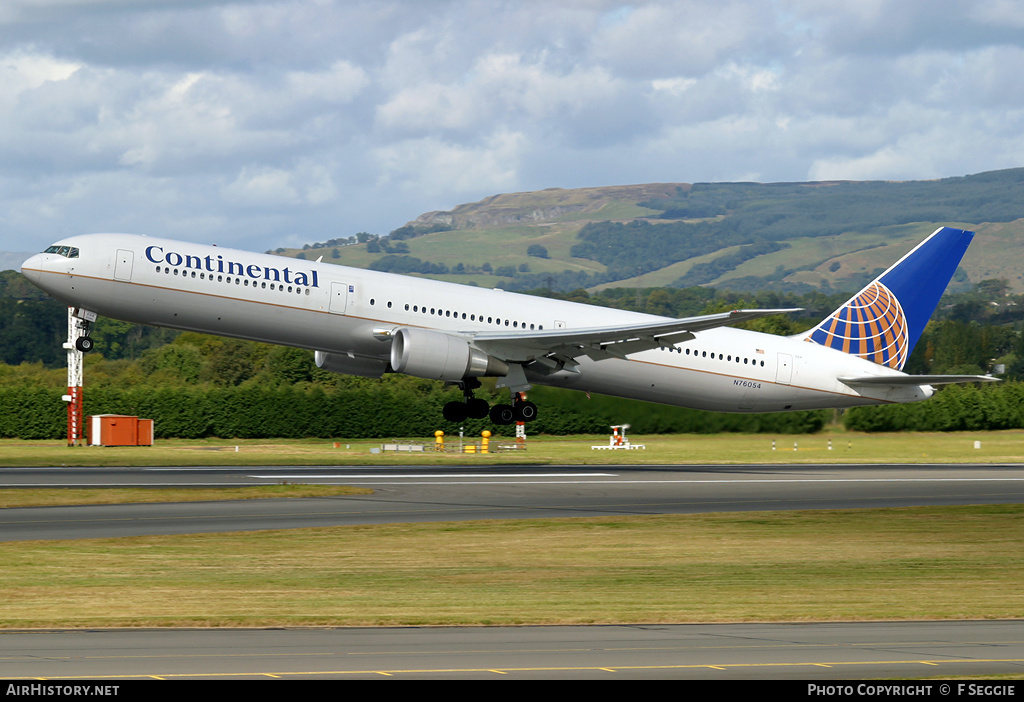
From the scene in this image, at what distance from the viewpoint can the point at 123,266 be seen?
122 ft

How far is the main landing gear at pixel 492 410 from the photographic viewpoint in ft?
141

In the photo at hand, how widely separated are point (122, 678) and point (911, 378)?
39245mm

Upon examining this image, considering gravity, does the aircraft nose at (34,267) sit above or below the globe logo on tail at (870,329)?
above

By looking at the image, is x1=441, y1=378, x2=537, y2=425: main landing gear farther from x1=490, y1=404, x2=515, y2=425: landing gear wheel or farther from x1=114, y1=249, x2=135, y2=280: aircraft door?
x1=114, y1=249, x2=135, y2=280: aircraft door

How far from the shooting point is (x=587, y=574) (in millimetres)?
23094

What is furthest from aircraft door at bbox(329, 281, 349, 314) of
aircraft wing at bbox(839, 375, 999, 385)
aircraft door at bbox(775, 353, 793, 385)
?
aircraft wing at bbox(839, 375, 999, 385)

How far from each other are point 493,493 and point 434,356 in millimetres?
5456

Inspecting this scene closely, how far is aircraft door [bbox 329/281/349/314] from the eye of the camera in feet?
128

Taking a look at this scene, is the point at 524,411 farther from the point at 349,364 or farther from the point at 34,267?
the point at 34,267

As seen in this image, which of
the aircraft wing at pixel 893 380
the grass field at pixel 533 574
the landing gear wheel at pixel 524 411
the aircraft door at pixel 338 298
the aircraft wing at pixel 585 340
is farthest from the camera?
the aircraft wing at pixel 893 380

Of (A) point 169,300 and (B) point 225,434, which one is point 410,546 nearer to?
(A) point 169,300

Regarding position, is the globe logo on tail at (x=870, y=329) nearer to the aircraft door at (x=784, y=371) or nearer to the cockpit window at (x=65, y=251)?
the aircraft door at (x=784, y=371)

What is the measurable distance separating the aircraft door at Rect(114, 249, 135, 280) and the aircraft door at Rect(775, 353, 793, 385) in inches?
983

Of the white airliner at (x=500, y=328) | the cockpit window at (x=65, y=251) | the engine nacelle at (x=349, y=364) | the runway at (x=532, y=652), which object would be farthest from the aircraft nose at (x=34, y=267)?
the runway at (x=532, y=652)
